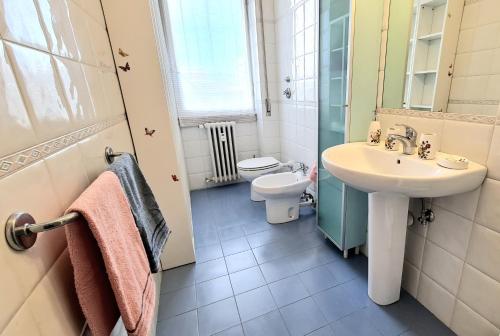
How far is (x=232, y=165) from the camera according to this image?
9.25 feet

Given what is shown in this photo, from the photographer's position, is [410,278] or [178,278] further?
[178,278]

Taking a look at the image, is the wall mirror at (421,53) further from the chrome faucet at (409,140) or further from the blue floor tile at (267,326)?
the blue floor tile at (267,326)

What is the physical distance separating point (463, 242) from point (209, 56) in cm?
252

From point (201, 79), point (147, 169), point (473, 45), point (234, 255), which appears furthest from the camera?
point (201, 79)

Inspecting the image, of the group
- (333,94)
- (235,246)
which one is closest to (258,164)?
(235,246)

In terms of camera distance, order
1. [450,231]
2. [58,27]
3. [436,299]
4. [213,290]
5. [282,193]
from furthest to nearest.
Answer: [282,193], [213,290], [436,299], [450,231], [58,27]

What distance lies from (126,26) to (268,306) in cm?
164

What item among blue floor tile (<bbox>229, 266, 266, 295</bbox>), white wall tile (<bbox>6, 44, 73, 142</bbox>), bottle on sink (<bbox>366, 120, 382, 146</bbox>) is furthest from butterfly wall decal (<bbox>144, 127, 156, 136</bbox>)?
bottle on sink (<bbox>366, 120, 382, 146</bbox>)

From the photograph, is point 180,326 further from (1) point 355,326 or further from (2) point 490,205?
(2) point 490,205

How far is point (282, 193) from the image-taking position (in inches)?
74.7

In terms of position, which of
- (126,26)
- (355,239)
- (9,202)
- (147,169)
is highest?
(126,26)

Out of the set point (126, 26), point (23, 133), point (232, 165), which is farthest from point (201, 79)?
point (23, 133)

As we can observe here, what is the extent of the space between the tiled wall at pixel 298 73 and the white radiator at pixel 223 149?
2.01 ft

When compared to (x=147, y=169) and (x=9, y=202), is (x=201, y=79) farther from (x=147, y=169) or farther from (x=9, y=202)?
(x=9, y=202)
